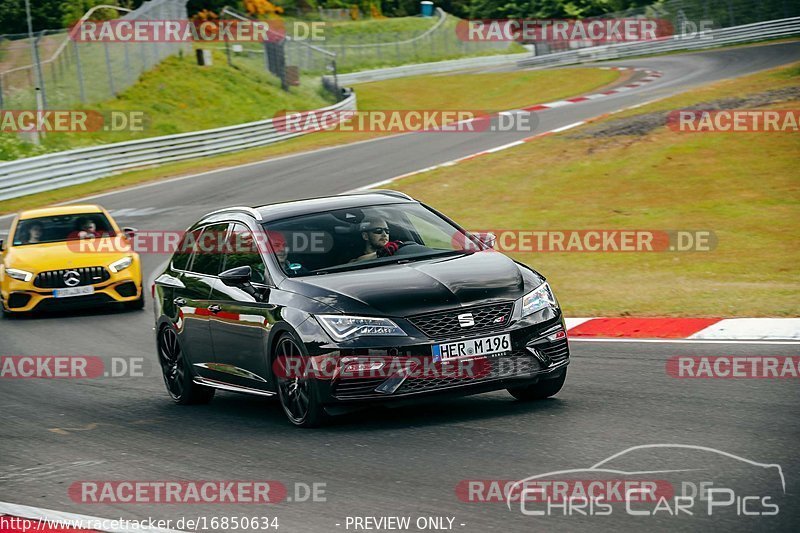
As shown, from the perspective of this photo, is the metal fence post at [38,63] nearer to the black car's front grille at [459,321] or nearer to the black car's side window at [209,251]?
the black car's side window at [209,251]

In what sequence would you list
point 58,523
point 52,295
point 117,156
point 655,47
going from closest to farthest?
point 58,523 < point 52,295 < point 117,156 < point 655,47

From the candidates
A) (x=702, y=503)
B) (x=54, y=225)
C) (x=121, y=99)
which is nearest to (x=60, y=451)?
(x=702, y=503)

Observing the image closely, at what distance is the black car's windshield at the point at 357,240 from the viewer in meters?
8.70

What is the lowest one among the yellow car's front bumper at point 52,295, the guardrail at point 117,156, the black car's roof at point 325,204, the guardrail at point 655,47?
the guardrail at point 655,47

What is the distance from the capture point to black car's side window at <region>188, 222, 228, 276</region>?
9625 millimetres

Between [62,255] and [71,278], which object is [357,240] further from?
A: [62,255]

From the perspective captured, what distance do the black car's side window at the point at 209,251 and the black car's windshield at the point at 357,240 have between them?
0.73 meters

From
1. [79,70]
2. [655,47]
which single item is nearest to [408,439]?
[79,70]

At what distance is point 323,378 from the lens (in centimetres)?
780

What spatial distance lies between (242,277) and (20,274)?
8.70 m

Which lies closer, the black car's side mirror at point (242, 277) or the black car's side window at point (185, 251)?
the black car's side mirror at point (242, 277)

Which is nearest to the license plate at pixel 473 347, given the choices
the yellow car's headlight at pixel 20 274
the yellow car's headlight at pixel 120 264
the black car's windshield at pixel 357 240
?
the black car's windshield at pixel 357 240

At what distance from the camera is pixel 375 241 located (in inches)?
351

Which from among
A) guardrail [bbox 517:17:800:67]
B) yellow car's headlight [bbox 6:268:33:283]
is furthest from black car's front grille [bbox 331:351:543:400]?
guardrail [bbox 517:17:800:67]
